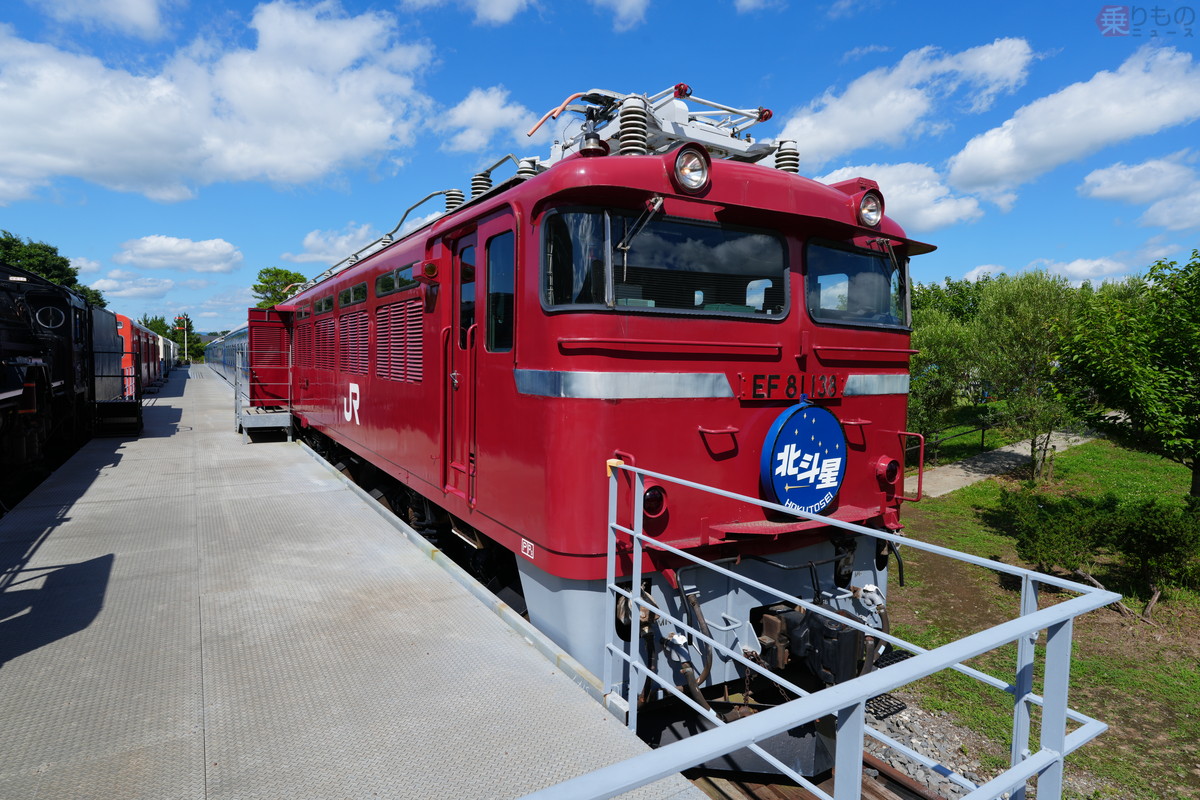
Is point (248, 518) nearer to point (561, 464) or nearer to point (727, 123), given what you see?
point (561, 464)

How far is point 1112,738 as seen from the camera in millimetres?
5719

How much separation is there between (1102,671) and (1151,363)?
4.21 meters

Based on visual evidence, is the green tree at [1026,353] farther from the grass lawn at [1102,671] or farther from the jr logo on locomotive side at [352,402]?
the jr logo on locomotive side at [352,402]

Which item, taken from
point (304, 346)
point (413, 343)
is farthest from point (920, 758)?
point (304, 346)

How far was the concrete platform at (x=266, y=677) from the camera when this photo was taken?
8.64 feet

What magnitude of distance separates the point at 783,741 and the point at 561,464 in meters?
2.06

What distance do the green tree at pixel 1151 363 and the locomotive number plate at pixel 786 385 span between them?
21.1ft

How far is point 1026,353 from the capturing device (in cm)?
1697

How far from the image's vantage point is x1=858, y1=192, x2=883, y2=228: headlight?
4.43 metres

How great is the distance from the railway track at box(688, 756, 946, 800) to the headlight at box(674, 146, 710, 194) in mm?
2983

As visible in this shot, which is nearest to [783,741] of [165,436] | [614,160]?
[614,160]

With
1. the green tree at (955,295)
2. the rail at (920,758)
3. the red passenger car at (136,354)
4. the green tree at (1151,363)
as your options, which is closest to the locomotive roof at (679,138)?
the rail at (920,758)

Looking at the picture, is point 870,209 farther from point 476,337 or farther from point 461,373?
point 461,373

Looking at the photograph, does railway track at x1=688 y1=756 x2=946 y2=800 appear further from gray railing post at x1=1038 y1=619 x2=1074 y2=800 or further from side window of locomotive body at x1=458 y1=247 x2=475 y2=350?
side window of locomotive body at x1=458 y1=247 x2=475 y2=350
